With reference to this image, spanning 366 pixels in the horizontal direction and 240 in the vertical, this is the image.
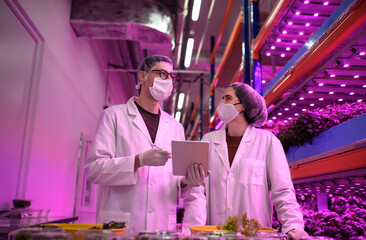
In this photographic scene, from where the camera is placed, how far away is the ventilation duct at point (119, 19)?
576cm

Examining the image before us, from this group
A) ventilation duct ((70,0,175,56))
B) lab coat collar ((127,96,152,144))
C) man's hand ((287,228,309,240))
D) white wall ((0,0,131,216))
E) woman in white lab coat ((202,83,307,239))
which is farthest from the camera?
ventilation duct ((70,0,175,56))

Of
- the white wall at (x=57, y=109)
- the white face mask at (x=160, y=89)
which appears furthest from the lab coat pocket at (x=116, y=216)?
the white wall at (x=57, y=109)

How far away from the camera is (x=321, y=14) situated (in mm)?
3691

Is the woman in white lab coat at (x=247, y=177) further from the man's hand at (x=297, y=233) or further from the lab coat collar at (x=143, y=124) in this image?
the lab coat collar at (x=143, y=124)

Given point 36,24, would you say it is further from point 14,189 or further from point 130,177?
point 130,177

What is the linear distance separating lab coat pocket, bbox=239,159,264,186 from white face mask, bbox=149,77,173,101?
30.0 inches

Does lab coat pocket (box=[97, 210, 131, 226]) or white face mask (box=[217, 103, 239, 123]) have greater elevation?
white face mask (box=[217, 103, 239, 123])

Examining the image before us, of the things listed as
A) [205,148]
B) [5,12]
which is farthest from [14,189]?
[205,148]

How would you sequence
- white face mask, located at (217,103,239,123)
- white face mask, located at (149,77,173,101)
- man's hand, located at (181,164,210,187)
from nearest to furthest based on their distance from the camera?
man's hand, located at (181,164,210,187)
white face mask, located at (149,77,173,101)
white face mask, located at (217,103,239,123)

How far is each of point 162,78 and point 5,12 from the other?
2.24m

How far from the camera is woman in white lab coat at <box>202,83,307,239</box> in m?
2.21

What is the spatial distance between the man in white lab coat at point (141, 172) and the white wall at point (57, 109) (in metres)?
2.02

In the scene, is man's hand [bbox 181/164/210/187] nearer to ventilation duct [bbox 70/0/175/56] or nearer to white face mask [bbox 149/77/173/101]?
white face mask [bbox 149/77/173/101]

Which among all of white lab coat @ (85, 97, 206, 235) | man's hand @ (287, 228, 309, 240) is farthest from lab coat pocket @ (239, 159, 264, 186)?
man's hand @ (287, 228, 309, 240)
